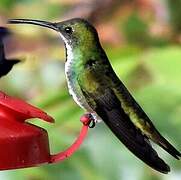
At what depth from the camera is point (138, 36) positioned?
626cm

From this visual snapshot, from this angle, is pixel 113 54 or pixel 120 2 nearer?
pixel 113 54

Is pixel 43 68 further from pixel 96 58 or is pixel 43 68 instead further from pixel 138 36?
pixel 96 58

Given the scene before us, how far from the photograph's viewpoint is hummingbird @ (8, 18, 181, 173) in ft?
10.6

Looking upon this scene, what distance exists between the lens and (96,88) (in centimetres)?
328

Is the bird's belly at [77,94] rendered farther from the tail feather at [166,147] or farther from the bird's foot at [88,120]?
the tail feather at [166,147]

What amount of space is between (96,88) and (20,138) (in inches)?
19.3

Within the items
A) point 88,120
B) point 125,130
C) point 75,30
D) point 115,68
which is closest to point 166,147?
point 125,130

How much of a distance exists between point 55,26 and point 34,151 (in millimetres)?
508

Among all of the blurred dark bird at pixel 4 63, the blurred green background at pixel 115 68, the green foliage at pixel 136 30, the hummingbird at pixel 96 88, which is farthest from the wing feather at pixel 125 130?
the green foliage at pixel 136 30

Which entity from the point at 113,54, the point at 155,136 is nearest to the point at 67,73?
the point at 155,136

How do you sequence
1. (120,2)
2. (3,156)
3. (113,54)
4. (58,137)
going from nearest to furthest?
(3,156) < (58,137) < (113,54) < (120,2)

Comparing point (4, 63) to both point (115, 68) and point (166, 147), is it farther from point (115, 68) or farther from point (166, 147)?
point (115, 68)

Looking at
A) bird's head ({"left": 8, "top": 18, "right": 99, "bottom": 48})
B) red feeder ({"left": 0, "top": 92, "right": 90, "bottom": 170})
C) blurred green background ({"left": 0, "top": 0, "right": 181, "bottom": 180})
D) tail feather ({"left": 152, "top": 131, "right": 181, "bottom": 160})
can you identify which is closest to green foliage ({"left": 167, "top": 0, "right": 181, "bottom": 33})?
blurred green background ({"left": 0, "top": 0, "right": 181, "bottom": 180})

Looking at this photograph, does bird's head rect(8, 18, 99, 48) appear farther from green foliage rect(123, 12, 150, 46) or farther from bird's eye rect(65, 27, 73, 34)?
green foliage rect(123, 12, 150, 46)
